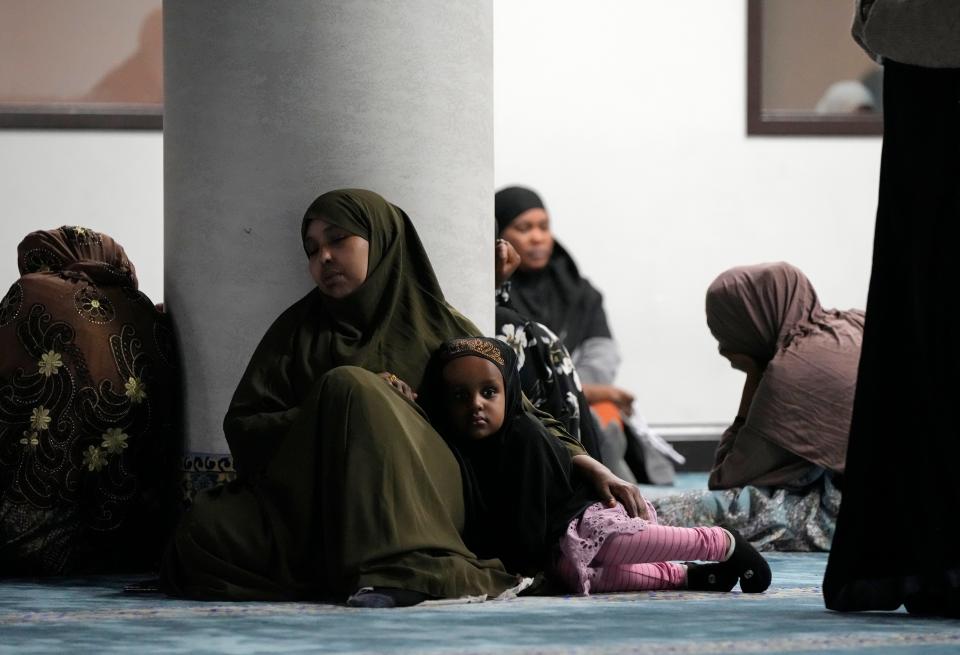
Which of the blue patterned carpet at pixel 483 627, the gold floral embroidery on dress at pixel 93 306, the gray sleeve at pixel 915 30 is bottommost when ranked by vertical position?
the blue patterned carpet at pixel 483 627

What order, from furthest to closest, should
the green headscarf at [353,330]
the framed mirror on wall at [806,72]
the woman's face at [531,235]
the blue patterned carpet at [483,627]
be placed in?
the framed mirror on wall at [806,72]
the woman's face at [531,235]
the green headscarf at [353,330]
the blue patterned carpet at [483,627]

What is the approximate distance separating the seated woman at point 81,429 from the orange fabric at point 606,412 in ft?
11.4

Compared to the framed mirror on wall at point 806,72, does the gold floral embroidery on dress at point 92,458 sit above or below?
below

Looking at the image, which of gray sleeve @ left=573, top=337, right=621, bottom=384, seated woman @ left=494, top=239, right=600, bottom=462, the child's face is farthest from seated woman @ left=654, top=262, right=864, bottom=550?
gray sleeve @ left=573, top=337, right=621, bottom=384

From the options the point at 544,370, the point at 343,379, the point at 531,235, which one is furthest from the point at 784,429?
the point at 531,235

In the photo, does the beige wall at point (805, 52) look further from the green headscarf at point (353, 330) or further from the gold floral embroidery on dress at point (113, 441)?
the gold floral embroidery on dress at point (113, 441)

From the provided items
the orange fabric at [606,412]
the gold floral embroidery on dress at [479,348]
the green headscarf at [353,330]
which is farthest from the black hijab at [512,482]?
the orange fabric at [606,412]

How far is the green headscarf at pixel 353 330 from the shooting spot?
373 centimetres

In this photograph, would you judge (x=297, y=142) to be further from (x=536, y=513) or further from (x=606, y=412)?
(x=606, y=412)

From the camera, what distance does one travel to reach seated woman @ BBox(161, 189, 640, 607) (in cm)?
342

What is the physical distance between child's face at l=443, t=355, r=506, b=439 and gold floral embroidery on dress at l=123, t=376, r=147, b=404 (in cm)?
93

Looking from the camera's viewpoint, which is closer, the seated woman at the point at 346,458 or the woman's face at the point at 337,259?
the seated woman at the point at 346,458

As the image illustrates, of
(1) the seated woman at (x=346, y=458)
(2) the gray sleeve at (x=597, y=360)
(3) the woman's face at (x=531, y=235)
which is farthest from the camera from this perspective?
(2) the gray sleeve at (x=597, y=360)

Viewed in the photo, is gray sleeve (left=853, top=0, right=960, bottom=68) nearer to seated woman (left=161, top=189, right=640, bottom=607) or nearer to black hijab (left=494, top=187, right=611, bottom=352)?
seated woman (left=161, top=189, right=640, bottom=607)
